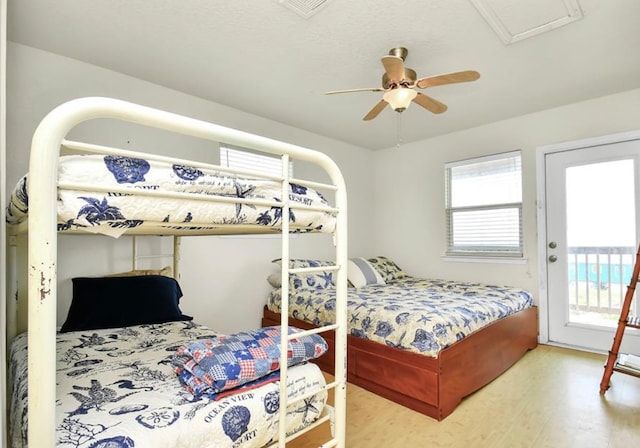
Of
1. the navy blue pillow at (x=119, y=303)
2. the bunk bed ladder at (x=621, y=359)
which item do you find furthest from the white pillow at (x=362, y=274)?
the bunk bed ladder at (x=621, y=359)

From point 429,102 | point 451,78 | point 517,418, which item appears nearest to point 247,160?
point 429,102

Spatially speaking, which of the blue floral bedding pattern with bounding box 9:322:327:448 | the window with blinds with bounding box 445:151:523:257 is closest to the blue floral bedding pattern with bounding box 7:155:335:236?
the blue floral bedding pattern with bounding box 9:322:327:448

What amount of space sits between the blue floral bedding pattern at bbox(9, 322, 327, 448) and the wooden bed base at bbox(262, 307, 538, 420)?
910 mm

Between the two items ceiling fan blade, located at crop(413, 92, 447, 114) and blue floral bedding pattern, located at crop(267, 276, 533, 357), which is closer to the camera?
blue floral bedding pattern, located at crop(267, 276, 533, 357)

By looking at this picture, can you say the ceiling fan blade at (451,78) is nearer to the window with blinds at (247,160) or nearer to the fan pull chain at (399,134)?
the fan pull chain at (399,134)

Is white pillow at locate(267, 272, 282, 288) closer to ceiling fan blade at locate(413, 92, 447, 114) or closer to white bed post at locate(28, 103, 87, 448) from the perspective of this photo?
ceiling fan blade at locate(413, 92, 447, 114)

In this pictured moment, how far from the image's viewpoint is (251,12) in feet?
6.09

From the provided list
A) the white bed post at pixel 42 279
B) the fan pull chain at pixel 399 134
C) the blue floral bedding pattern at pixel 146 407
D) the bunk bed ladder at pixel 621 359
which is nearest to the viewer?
the white bed post at pixel 42 279

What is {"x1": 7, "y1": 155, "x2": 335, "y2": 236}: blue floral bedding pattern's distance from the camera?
840 mm

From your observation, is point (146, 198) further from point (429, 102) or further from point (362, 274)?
point (362, 274)

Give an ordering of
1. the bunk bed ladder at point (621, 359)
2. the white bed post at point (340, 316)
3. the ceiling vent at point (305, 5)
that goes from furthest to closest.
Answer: the bunk bed ladder at point (621, 359), the ceiling vent at point (305, 5), the white bed post at point (340, 316)

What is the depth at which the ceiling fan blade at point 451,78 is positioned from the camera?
191cm

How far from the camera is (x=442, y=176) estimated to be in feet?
13.2

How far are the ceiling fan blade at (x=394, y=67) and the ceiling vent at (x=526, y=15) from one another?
1.49ft
